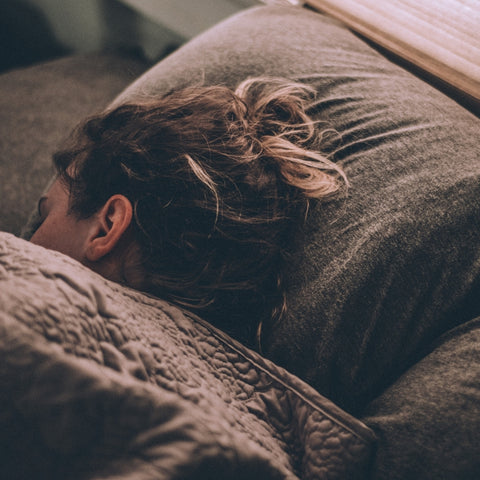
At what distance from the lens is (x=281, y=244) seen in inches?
23.5

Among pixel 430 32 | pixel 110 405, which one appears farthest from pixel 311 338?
pixel 430 32

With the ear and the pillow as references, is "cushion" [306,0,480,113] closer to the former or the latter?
the pillow

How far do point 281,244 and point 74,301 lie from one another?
0.31 meters

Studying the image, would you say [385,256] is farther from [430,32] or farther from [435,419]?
[430,32]

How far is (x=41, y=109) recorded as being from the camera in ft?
3.26

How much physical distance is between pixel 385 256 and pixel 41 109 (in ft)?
3.02

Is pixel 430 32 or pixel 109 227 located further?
pixel 430 32

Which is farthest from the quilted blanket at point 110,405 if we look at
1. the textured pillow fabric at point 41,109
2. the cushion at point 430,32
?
the cushion at point 430,32

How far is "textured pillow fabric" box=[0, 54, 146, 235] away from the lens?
867 mm

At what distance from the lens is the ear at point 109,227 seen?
1.87 ft

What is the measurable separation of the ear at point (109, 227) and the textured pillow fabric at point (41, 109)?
1.20 feet

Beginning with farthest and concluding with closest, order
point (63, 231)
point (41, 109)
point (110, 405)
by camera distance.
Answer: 1. point (41, 109)
2. point (63, 231)
3. point (110, 405)

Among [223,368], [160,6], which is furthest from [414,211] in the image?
[160,6]

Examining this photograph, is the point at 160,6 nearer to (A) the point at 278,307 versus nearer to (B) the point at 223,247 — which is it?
(B) the point at 223,247
